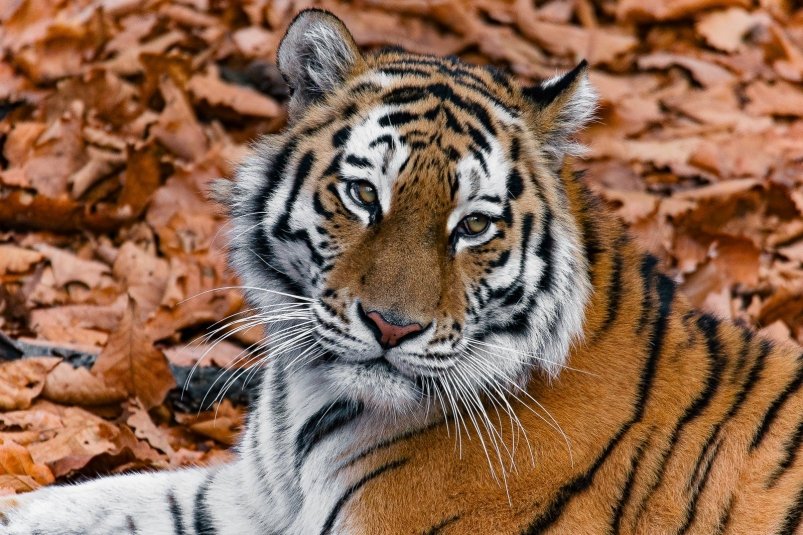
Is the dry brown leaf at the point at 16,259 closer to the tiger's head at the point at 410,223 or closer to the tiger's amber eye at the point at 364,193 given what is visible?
the tiger's head at the point at 410,223

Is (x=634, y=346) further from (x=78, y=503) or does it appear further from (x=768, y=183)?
(x=768, y=183)

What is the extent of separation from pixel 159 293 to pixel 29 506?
4.98ft

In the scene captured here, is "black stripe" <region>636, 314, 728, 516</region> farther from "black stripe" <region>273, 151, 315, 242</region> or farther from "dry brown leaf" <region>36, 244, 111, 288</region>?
"dry brown leaf" <region>36, 244, 111, 288</region>

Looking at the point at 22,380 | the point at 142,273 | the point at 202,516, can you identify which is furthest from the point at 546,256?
the point at 142,273

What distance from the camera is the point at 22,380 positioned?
379 cm

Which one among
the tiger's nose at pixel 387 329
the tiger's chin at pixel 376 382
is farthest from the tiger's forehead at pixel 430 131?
the tiger's chin at pixel 376 382

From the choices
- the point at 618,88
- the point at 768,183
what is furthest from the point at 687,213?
the point at 618,88

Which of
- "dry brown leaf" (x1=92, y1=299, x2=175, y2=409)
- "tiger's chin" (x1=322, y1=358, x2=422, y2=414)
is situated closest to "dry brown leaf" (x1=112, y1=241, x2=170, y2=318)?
"dry brown leaf" (x1=92, y1=299, x2=175, y2=409)

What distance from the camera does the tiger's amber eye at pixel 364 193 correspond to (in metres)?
2.82

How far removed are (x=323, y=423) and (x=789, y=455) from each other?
4.15ft

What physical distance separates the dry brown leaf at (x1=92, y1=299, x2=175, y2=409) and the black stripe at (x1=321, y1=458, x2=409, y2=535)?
1.25 metres

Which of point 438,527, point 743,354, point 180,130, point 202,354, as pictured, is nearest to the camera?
point 438,527

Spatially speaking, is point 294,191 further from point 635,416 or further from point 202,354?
point 202,354

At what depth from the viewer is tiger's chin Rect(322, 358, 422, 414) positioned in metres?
2.73
